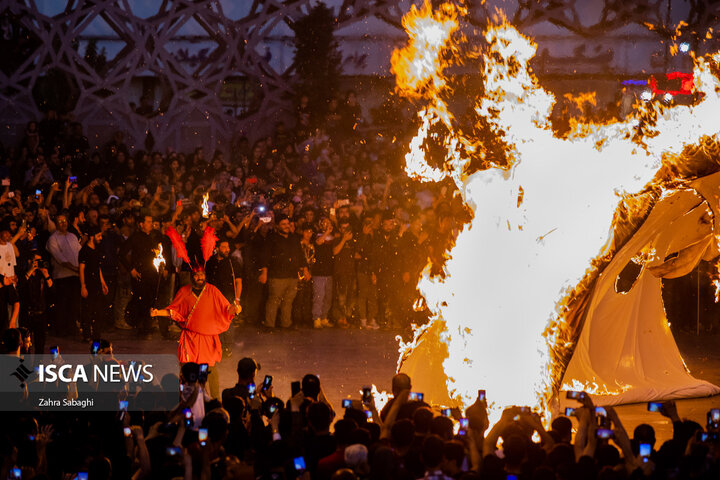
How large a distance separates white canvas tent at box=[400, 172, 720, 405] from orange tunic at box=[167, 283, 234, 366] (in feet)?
6.45

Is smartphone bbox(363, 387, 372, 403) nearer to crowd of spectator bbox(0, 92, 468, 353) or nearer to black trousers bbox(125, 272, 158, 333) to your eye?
crowd of spectator bbox(0, 92, 468, 353)

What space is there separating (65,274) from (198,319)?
4.50 metres

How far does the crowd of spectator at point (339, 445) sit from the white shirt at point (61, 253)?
6.33 metres

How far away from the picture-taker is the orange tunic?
913cm

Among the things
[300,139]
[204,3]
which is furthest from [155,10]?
[300,139]

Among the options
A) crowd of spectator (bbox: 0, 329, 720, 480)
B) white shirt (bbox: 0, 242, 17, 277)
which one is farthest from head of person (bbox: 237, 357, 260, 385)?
white shirt (bbox: 0, 242, 17, 277)

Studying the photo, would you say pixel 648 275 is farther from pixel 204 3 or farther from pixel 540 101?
pixel 204 3

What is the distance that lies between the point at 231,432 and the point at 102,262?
7.72 m

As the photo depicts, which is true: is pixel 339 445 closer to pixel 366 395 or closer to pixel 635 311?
pixel 366 395

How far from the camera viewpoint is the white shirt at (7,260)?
10.8 metres

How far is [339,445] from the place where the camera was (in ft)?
18.4

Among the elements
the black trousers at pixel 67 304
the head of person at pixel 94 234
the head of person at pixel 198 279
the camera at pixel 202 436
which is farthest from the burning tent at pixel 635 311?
the black trousers at pixel 67 304

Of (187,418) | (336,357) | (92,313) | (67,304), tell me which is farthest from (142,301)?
(187,418)

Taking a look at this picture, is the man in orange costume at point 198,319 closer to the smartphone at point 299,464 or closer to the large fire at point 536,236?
the large fire at point 536,236
